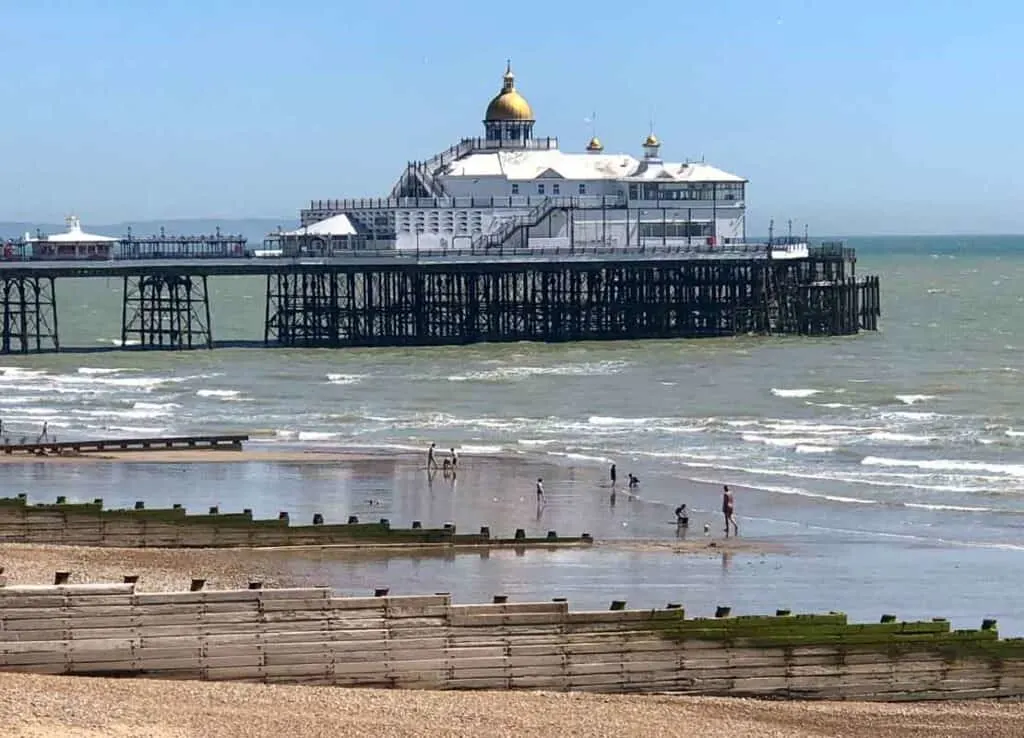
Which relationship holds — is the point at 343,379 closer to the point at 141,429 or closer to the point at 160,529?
the point at 141,429

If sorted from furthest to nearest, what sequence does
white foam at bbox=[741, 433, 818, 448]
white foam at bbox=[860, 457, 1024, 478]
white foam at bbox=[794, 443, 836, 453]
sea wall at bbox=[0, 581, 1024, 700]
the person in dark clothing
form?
white foam at bbox=[741, 433, 818, 448] < white foam at bbox=[794, 443, 836, 453] < white foam at bbox=[860, 457, 1024, 478] < the person in dark clothing < sea wall at bbox=[0, 581, 1024, 700]

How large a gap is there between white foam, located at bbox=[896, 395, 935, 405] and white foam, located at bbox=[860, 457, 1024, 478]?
49.7 feet

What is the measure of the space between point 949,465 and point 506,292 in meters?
39.4

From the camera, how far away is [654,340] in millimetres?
82250

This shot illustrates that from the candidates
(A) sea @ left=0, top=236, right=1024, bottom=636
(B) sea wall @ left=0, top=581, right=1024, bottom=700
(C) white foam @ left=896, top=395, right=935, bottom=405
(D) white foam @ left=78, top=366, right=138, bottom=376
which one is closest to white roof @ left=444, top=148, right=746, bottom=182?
(A) sea @ left=0, top=236, right=1024, bottom=636

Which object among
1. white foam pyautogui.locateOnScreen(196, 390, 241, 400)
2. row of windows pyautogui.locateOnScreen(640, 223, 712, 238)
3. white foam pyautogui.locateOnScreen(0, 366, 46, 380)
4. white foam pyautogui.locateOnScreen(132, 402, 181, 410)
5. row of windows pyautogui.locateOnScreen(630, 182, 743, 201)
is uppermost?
row of windows pyautogui.locateOnScreen(630, 182, 743, 201)

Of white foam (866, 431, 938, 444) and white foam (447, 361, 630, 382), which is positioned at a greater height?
white foam (447, 361, 630, 382)

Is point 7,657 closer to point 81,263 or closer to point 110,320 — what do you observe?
point 81,263

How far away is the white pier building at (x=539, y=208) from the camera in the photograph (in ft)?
276

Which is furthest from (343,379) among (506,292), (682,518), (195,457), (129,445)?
(682,518)

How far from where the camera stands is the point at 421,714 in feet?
61.9

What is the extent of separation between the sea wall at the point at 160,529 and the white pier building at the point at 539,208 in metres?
53.0

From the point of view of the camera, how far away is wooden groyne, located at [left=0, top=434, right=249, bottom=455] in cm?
4319

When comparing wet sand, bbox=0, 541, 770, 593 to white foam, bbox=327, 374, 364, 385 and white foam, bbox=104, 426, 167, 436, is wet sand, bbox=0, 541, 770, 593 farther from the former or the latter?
white foam, bbox=327, 374, 364, 385
